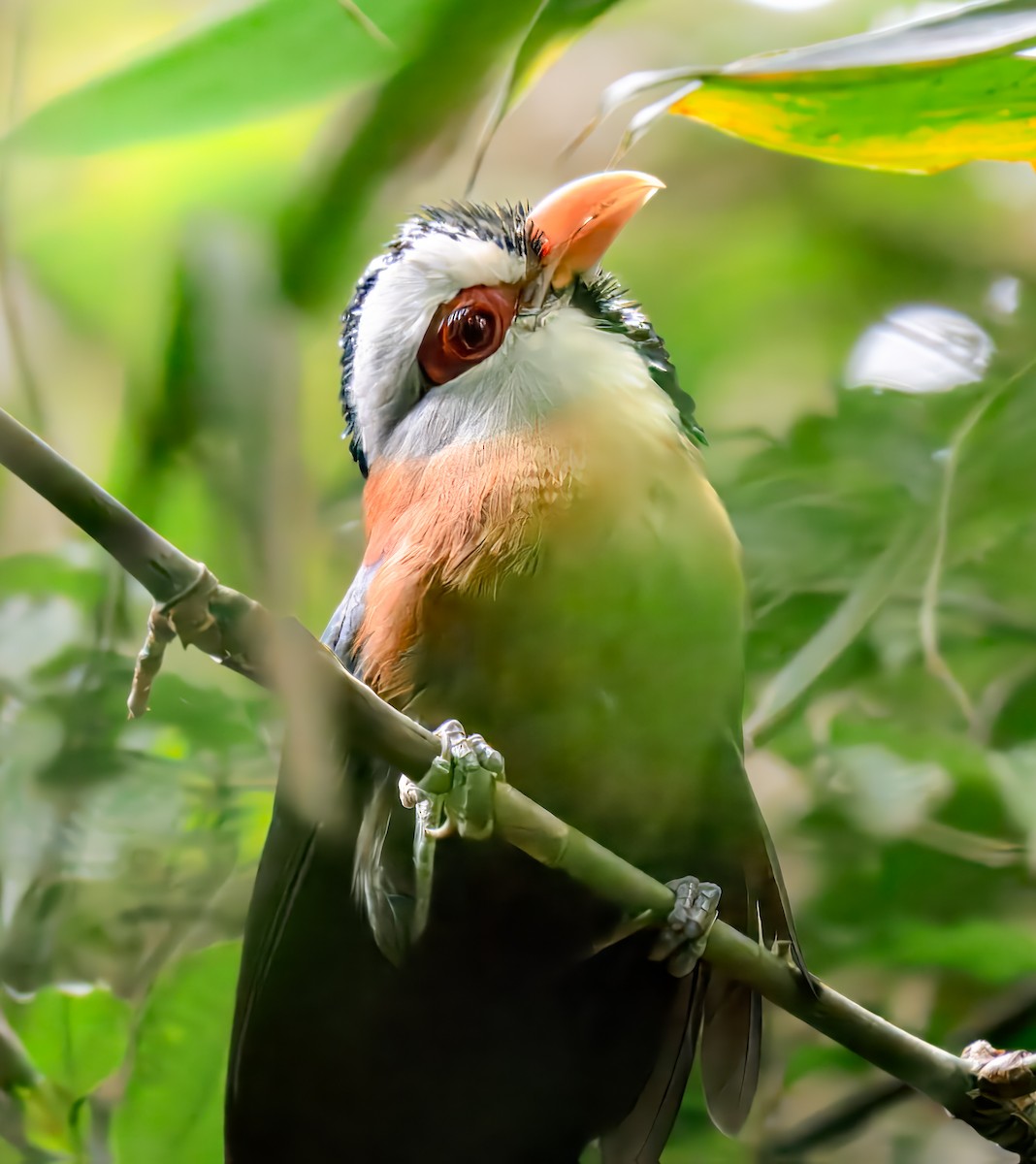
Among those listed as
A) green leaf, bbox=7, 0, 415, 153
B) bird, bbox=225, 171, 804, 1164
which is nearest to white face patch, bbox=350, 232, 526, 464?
bird, bbox=225, 171, 804, 1164

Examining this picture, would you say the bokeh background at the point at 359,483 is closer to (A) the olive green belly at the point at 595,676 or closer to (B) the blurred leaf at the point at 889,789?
(B) the blurred leaf at the point at 889,789

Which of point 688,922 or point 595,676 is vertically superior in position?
point 595,676

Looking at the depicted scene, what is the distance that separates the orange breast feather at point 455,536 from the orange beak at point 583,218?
124 millimetres

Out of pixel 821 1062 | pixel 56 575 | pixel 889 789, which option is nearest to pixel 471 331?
pixel 56 575

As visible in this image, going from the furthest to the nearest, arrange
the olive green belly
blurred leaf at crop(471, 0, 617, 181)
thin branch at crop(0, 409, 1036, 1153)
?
blurred leaf at crop(471, 0, 617, 181) < the olive green belly < thin branch at crop(0, 409, 1036, 1153)

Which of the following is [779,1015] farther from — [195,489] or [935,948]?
[195,489]

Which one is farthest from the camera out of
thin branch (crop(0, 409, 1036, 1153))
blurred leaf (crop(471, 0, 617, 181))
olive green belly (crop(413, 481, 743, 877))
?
blurred leaf (crop(471, 0, 617, 181))

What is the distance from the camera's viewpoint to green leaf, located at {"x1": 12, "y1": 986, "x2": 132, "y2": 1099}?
0.75 metres

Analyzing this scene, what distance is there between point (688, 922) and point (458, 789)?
0.19 m

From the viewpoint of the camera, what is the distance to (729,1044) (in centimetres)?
73

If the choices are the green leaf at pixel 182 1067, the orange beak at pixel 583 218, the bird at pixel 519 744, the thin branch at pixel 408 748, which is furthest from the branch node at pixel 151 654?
the orange beak at pixel 583 218

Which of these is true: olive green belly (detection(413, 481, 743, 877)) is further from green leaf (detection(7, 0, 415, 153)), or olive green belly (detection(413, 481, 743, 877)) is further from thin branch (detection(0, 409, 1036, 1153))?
green leaf (detection(7, 0, 415, 153))

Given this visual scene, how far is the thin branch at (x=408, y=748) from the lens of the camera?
0.49 meters

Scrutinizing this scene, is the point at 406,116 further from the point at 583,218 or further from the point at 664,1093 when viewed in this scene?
the point at 664,1093
